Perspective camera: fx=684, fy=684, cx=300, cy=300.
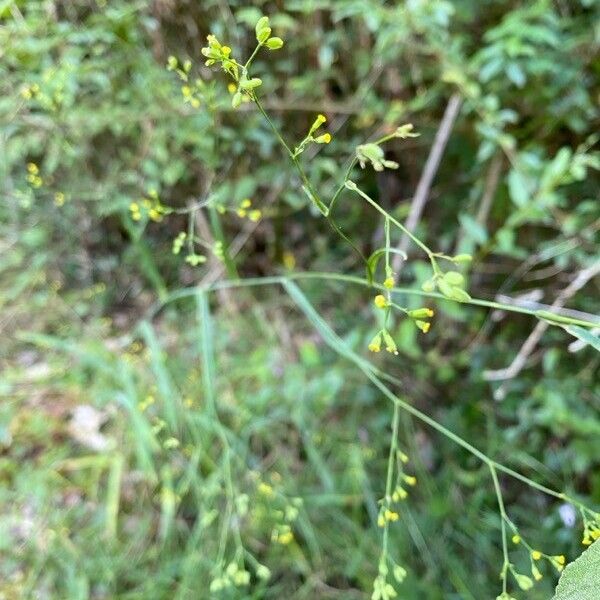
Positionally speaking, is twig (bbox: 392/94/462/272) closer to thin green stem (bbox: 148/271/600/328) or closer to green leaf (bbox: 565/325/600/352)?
thin green stem (bbox: 148/271/600/328)

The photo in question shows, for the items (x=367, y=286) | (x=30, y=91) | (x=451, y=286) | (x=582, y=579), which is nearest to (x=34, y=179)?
(x=30, y=91)

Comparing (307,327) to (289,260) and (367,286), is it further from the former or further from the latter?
(367,286)

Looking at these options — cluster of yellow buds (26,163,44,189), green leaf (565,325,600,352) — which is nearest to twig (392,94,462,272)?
cluster of yellow buds (26,163,44,189)

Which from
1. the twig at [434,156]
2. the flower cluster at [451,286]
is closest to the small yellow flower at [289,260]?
the twig at [434,156]

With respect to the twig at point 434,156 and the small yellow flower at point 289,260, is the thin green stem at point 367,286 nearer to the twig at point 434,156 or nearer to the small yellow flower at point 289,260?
the twig at point 434,156

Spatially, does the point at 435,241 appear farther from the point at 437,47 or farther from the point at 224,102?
the point at 224,102

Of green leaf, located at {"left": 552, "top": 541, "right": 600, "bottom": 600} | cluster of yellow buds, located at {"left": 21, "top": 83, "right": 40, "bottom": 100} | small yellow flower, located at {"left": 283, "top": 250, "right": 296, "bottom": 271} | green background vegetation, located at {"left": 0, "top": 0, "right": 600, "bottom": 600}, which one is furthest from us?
small yellow flower, located at {"left": 283, "top": 250, "right": 296, "bottom": 271}

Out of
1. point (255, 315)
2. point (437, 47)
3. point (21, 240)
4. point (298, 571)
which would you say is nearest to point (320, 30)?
point (437, 47)
